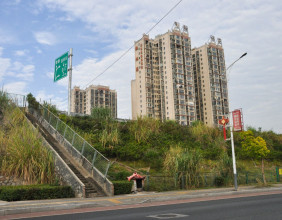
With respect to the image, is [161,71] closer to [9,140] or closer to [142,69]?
[142,69]

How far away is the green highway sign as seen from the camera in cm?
2634

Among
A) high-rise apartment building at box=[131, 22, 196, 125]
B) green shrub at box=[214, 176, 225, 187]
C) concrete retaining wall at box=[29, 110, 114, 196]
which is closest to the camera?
concrete retaining wall at box=[29, 110, 114, 196]

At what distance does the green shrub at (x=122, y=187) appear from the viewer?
14369 mm

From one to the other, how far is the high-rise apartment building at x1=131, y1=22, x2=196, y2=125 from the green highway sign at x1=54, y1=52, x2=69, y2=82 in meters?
59.6

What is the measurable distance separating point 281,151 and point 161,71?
61128 mm

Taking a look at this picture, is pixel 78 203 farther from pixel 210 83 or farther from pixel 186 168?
pixel 210 83

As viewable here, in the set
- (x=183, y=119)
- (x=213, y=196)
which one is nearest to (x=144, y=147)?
(x=213, y=196)

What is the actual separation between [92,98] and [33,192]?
110228 mm

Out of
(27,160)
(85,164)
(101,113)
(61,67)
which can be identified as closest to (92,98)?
(101,113)

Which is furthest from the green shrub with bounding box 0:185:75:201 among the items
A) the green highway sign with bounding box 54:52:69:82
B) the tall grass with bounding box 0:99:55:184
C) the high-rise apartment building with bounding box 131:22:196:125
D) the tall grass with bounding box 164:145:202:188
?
the high-rise apartment building with bounding box 131:22:196:125

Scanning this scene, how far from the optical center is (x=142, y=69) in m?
90.9

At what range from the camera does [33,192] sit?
12.1 meters

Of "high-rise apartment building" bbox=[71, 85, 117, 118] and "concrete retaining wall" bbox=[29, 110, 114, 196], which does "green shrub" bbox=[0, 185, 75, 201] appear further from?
"high-rise apartment building" bbox=[71, 85, 117, 118]

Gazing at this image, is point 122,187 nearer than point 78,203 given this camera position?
No
